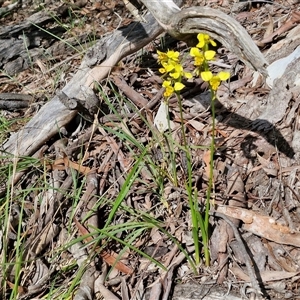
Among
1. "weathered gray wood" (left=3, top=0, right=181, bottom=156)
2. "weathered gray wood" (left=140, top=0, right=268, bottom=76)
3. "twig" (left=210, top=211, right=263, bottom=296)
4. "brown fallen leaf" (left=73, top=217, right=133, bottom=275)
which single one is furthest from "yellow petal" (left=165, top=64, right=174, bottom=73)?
"weathered gray wood" (left=3, top=0, right=181, bottom=156)

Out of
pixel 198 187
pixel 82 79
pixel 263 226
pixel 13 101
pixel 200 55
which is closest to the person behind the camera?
pixel 200 55

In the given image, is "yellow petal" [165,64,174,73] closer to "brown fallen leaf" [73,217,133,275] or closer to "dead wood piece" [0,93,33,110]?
"brown fallen leaf" [73,217,133,275]

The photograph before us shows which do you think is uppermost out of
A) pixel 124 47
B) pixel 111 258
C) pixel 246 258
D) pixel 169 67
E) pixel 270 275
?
pixel 169 67

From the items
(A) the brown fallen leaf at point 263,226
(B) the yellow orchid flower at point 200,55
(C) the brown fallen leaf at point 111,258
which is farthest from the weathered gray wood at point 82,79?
(B) the yellow orchid flower at point 200,55

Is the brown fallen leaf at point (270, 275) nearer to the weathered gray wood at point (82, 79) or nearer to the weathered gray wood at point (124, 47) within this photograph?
the weathered gray wood at point (124, 47)

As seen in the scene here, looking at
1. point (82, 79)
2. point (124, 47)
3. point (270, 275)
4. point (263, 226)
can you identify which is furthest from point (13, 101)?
point (270, 275)

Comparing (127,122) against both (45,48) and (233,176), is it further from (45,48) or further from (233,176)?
(45,48)

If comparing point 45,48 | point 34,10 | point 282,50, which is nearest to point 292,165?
point 282,50

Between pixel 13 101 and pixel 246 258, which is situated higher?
pixel 13 101

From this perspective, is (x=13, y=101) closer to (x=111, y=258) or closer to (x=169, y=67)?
(x=111, y=258)
